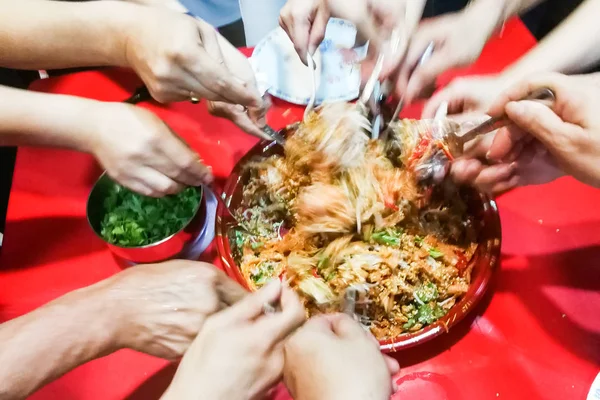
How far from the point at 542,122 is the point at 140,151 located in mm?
872

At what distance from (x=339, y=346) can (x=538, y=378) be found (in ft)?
1.84

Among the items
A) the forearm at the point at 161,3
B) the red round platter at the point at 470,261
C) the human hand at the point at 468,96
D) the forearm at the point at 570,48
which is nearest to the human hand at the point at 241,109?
the red round platter at the point at 470,261

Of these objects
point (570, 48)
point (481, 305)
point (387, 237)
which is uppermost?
point (570, 48)

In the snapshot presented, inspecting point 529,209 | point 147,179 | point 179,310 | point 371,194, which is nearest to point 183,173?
point 147,179

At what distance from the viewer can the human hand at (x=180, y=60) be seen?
3.76ft

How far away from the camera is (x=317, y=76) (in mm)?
1626

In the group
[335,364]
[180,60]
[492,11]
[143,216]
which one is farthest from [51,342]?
[492,11]

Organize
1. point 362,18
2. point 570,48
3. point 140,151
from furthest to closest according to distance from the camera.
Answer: point 362,18 → point 570,48 → point 140,151

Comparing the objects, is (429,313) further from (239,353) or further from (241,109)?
(241,109)

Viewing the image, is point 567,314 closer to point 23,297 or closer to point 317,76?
point 317,76

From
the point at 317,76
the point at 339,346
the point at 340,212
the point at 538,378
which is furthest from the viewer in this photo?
the point at 317,76

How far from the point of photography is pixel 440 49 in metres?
1.34

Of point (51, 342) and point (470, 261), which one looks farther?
point (470, 261)

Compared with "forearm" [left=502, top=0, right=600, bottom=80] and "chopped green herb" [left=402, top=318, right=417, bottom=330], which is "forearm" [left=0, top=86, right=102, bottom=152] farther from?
"forearm" [left=502, top=0, right=600, bottom=80]
